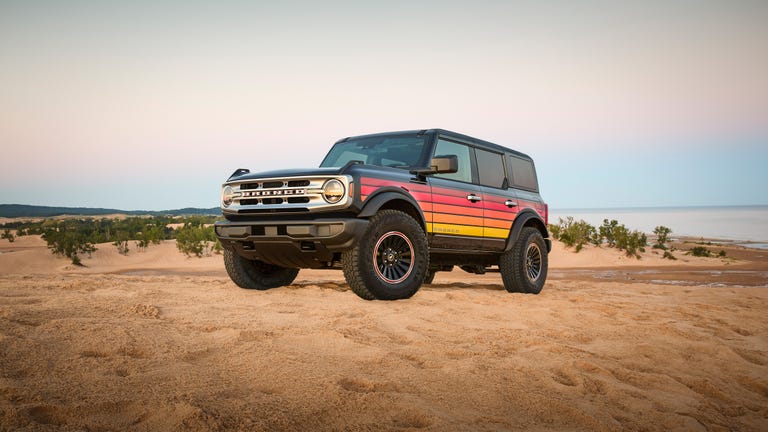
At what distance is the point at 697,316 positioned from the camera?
6.16 m

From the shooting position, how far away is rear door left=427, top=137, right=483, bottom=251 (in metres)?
7.07

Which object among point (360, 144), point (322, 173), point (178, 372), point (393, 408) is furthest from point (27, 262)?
point (393, 408)

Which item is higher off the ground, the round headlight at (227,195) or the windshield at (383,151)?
the windshield at (383,151)

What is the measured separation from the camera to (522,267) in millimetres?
8445

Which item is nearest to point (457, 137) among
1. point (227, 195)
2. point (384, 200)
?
point (384, 200)

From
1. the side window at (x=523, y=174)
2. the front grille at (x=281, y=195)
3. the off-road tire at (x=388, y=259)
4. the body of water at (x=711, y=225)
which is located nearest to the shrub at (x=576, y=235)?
the body of water at (x=711, y=225)

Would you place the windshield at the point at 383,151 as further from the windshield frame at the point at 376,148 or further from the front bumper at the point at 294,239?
the front bumper at the point at 294,239

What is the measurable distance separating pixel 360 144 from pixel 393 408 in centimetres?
551

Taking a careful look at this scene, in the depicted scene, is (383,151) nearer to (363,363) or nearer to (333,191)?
(333,191)

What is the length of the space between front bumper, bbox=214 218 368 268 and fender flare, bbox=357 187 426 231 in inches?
5.1

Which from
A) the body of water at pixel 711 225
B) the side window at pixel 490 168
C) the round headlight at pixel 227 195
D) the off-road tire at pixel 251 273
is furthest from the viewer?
the body of water at pixel 711 225

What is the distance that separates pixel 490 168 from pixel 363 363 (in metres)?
5.42

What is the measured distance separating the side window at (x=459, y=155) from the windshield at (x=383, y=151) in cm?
27

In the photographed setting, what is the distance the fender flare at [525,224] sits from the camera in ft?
27.6
